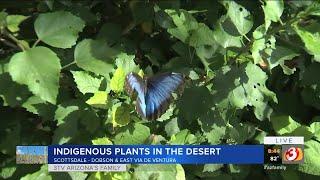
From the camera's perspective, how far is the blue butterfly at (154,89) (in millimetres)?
1340

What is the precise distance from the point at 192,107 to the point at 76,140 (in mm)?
364

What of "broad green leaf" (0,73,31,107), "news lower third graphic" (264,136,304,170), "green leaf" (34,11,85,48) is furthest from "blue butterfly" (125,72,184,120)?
"news lower third graphic" (264,136,304,170)

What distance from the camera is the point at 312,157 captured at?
1.54 metres

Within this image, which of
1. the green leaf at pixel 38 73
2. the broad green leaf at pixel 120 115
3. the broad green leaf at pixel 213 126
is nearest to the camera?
the green leaf at pixel 38 73

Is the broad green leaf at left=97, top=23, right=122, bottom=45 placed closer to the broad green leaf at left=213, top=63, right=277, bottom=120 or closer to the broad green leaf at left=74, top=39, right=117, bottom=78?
the broad green leaf at left=74, top=39, right=117, bottom=78

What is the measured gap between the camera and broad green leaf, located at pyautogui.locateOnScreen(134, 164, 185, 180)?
142cm

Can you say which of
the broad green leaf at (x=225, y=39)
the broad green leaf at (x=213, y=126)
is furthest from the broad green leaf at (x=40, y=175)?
the broad green leaf at (x=225, y=39)

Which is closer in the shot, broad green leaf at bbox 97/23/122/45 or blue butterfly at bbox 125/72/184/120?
blue butterfly at bbox 125/72/184/120

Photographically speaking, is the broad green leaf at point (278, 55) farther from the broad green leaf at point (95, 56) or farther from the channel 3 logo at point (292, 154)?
the broad green leaf at point (95, 56)

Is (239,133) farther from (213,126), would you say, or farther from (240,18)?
(240,18)

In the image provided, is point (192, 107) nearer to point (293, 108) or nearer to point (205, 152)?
point (205, 152)

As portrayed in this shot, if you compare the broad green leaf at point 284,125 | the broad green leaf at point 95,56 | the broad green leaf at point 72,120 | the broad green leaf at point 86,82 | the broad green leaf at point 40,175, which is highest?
the broad green leaf at point 95,56

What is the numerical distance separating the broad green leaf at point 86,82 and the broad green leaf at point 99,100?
1.5 inches

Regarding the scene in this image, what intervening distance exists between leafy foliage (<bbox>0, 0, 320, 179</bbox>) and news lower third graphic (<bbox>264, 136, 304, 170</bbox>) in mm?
24
